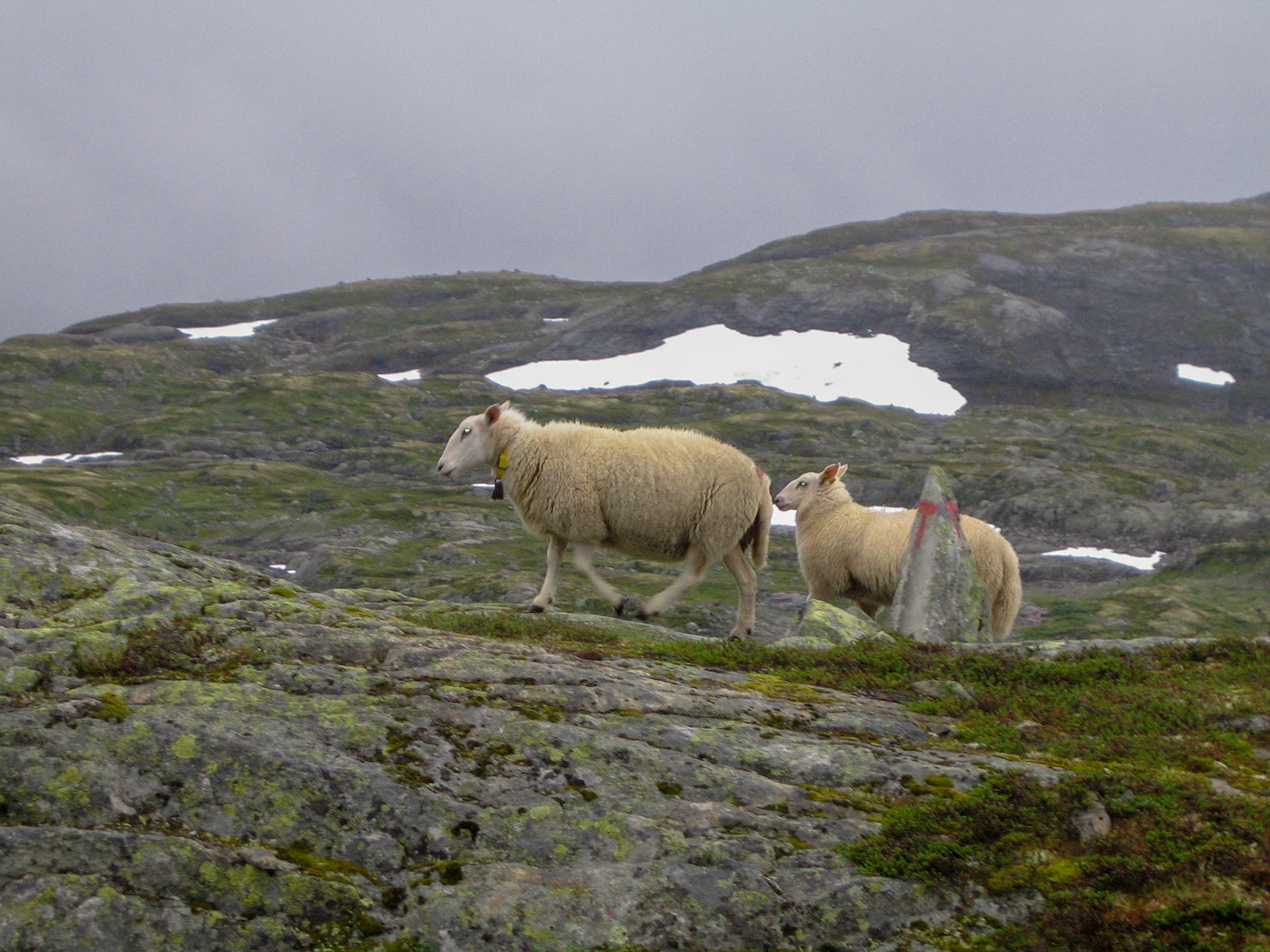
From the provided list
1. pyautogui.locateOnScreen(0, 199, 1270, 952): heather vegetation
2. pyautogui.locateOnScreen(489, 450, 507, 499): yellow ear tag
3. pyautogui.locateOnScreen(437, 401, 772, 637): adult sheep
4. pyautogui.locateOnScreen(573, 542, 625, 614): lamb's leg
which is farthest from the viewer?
pyautogui.locateOnScreen(489, 450, 507, 499): yellow ear tag

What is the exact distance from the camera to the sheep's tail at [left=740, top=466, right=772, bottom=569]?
1869 centimetres

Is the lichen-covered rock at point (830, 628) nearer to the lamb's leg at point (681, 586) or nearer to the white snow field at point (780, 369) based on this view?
the lamb's leg at point (681, 586)

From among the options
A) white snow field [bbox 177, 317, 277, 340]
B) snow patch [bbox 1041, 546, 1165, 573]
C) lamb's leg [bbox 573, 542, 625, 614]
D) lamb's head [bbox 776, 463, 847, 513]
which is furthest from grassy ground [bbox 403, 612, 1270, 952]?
white snow field [bbox 177, 317, 277, 340]

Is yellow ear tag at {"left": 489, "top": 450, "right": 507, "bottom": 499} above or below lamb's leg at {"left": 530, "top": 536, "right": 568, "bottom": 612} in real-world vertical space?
above

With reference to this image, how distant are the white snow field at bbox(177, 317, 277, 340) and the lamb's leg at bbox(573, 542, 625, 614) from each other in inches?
5777

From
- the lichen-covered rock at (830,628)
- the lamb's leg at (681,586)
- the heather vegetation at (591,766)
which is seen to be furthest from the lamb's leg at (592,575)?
the lichen-covered rock at (830,628)

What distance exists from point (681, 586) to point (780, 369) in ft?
335

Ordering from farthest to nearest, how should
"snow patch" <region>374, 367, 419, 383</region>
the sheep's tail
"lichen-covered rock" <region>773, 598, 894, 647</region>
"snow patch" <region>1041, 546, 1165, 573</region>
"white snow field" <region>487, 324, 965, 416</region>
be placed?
1. "snow patch" <region>374, 367, 419, 383</region>
2. "white snow field" <region>487, 324, 965, 416</region>
3. "snow patch" <region>1041, 546, 1165, 573</region>
4. the sheep's tail
5. "lichen-covered rock" <region>773, 598, 894, 647</region>

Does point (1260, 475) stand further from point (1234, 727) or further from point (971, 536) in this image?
point (1234, 727)

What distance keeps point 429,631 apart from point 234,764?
13.2 feet

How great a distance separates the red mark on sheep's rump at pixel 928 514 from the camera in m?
18.5

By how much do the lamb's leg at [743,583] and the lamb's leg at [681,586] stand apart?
1.75 ft

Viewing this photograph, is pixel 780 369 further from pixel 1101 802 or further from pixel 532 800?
pixel 532 800

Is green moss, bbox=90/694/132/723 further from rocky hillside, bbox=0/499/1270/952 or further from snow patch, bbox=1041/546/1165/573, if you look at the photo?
snow patch, bbox=1041/546/1165/573
